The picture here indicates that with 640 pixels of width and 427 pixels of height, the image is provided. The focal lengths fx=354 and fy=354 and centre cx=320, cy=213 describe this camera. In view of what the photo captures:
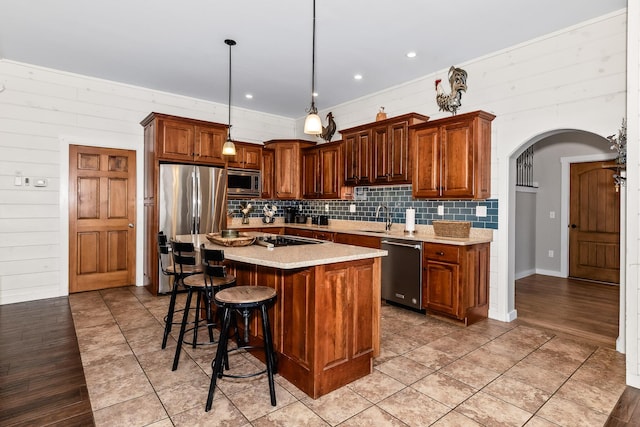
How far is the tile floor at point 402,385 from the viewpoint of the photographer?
2088mm

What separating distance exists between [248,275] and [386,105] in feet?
11.6

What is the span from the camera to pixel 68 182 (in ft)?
15.6

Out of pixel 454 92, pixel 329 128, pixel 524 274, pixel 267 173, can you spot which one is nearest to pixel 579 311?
pixel 524 274

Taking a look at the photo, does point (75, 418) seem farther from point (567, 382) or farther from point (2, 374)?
point (567, 382)

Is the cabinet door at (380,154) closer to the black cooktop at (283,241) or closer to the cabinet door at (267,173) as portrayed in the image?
the black cooktop at (283,241)

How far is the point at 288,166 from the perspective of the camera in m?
6.40

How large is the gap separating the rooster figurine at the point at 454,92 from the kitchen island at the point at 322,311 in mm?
2537

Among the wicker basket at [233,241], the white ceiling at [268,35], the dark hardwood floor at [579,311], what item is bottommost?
the dark hardwood floor at [579,311]

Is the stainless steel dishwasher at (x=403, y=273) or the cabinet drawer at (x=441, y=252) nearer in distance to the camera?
the cabinet drawer at (x=441, y=252)

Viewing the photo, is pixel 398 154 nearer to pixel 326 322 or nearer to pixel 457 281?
pixel 457 281

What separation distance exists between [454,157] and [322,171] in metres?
2.46

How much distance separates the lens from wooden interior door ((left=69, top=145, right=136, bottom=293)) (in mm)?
4844

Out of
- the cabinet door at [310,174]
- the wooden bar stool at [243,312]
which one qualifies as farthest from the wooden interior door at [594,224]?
the wooden bar stool at [243,312]

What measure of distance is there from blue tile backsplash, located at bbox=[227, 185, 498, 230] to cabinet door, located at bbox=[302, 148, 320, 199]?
42 cm
